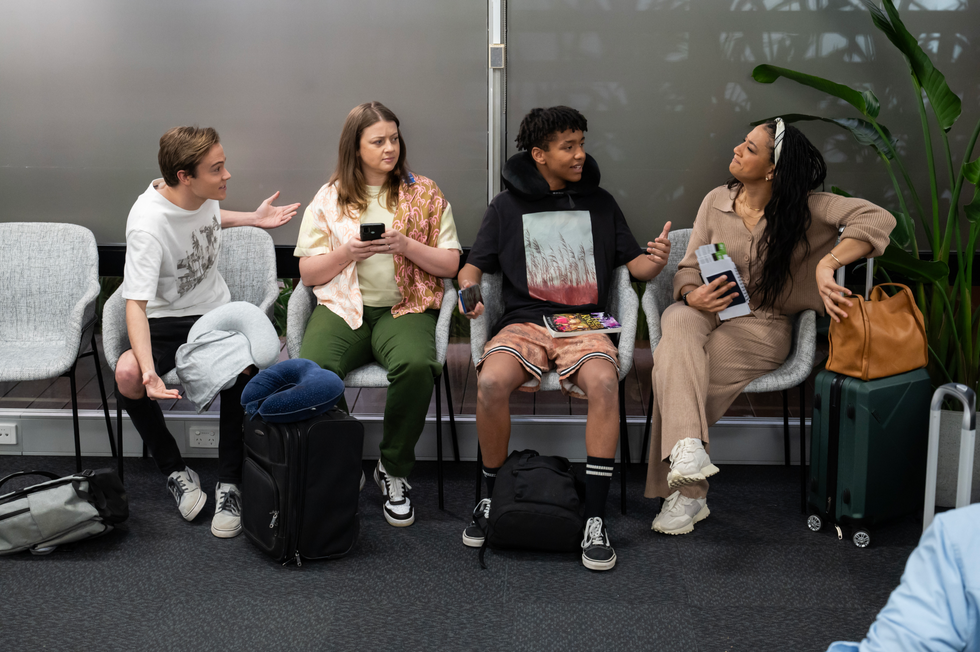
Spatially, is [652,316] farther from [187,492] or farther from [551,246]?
[187,492]

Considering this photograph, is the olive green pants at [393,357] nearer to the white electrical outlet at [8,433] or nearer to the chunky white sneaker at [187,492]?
the chunky white sneaker at [187,492]

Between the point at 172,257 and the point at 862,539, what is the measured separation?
243 cm

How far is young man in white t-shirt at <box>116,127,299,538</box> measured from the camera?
2.66m

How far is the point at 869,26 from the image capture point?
3.03 m

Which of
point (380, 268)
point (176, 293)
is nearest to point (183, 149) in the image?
point (176, 293)

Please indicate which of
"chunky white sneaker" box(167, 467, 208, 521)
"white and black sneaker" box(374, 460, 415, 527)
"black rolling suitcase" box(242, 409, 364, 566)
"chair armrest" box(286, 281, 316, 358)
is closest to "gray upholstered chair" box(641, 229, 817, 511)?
"white and black sneaker" box(374, 460, 415, 527)

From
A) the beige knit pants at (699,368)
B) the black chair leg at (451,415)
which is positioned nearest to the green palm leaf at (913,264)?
the beige knit pants at (699,368)

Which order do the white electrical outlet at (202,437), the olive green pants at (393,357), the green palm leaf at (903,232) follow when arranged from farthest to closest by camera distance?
1. the white electrical outlet at (202,437)
2. the green palm leaf at (903,232)
3. the olive green pants at (393,357)

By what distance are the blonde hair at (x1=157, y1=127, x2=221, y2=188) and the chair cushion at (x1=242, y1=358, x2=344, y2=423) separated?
0.73m

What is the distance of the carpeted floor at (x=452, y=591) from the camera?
216 cm

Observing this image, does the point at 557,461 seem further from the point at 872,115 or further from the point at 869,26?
the point at 869,26

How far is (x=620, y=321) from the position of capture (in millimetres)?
2932

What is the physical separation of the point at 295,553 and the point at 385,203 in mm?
1231

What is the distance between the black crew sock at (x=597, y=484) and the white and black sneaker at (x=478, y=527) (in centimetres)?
33
